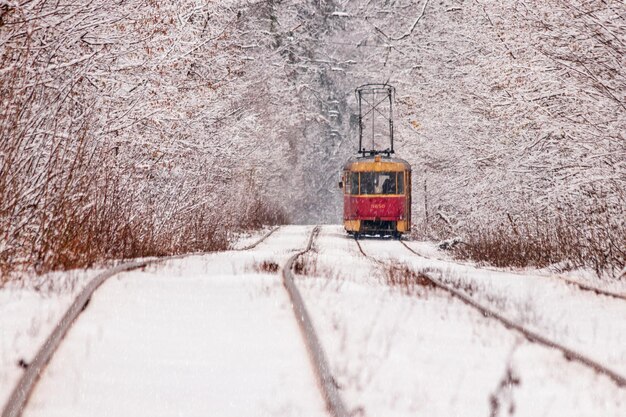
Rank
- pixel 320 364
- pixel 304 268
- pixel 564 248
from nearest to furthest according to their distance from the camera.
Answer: pixel 320 364, pixel 304 268, pixel 564 248

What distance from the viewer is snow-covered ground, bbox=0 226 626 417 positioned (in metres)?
4.37

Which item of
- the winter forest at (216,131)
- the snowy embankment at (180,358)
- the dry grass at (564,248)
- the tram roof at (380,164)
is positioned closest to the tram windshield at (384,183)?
the tram roof at (380,164)

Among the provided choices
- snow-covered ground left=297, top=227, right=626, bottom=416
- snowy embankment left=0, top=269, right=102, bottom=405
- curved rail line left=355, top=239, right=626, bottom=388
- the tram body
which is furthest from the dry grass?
the tram body

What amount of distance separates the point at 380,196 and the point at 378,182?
0.45 m

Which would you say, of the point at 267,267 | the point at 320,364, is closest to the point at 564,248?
the point at 267,267

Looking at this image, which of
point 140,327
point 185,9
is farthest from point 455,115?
point 140,327

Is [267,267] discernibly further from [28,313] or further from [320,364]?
[320,364]

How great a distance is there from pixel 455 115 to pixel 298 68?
35682mm

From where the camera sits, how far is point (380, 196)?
1175 inches

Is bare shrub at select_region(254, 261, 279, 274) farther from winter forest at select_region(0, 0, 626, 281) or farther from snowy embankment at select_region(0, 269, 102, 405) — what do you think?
snowy embankment at select_region(0, 269, 102, 405)

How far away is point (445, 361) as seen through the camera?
222 inches

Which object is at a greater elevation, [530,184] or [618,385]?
[530,184]

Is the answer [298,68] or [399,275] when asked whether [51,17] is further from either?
[298,68]

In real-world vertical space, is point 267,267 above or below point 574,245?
below
